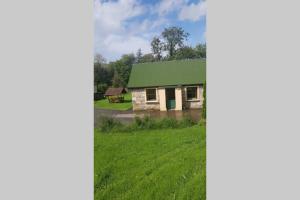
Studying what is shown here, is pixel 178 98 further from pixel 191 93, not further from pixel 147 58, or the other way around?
pixel 147 58

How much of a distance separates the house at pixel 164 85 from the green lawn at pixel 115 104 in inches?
5.9

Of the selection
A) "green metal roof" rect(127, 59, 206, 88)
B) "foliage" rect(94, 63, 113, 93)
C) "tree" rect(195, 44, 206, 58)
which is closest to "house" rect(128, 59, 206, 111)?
"green metal roof" rect(127, 59, 206, 88)

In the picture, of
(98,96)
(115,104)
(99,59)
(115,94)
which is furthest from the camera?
(115,94)

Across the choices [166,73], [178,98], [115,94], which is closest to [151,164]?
[178,98]

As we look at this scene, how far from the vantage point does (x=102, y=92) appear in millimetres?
6695

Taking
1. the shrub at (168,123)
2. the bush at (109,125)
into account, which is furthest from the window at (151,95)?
the bush at (109,125)

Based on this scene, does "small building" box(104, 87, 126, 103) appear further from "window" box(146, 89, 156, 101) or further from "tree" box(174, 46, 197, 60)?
"tree" box(174, 46, 197, 60)

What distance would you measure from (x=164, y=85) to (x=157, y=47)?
3.63 ft

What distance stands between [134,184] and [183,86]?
271 cm

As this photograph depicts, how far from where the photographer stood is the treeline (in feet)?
21.1

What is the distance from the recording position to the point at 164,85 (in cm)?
733

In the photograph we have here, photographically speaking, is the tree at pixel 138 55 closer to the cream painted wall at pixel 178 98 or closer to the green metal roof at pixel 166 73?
the green metal roof at pixel 166 73

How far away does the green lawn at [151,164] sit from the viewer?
228 inches

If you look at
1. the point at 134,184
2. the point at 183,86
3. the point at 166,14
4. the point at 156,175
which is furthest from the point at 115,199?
the point at 166,14
